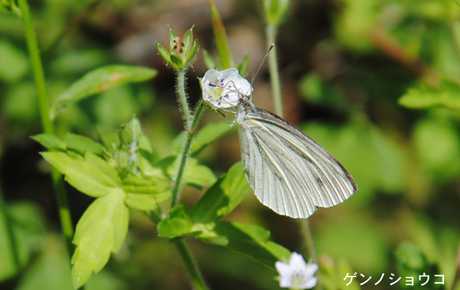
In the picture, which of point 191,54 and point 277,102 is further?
point 277,102

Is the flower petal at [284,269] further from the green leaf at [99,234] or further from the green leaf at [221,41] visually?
the green leaf at [221,41]

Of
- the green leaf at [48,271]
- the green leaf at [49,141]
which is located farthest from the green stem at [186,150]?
the green leaf at [48,271]

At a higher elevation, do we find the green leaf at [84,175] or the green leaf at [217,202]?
the green leaf at [84,175]

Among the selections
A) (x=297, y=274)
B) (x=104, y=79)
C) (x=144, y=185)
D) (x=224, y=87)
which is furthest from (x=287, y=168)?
(x=104, y=79)

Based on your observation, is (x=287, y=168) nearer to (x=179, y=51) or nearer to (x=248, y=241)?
Result: (x=248, y=241)

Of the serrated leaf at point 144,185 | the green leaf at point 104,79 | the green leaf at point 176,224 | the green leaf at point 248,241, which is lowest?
the green leaf at point 248,241

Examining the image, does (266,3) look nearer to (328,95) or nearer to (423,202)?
(328,95)

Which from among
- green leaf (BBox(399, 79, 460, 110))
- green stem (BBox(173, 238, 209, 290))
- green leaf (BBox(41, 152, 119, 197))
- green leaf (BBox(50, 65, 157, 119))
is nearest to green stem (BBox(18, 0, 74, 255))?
green leaf (BBox(50, 65, 157, 119))
